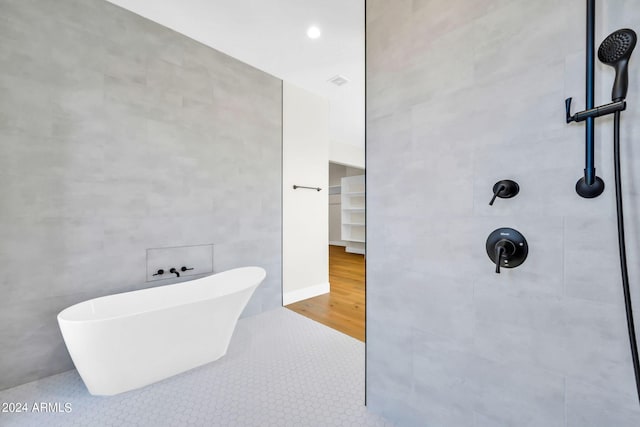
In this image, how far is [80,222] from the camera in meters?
1.89

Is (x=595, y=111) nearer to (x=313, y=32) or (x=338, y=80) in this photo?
(x=313, y=32)

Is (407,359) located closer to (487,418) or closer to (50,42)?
(487,418)

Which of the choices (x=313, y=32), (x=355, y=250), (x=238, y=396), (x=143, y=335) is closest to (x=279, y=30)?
(x=313, y=32)

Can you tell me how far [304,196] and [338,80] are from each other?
1399mm

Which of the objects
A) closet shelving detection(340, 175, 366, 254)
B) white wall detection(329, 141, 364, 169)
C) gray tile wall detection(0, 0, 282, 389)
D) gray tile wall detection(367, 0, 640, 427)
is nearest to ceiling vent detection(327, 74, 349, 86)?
gray tile wall detection(0, 0, 282, 389)

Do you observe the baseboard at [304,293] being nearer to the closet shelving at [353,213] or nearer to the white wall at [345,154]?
the white wall at [345,154]

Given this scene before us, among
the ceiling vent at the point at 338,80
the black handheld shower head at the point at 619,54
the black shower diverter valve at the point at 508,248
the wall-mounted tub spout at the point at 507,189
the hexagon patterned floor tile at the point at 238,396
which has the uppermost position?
the ceiling vent at the point at 338,80

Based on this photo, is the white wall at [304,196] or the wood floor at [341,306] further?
the white wall at [304,196]

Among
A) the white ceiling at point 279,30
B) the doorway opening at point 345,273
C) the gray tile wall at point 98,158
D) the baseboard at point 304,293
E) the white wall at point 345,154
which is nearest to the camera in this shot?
the gray tile wall at point 98,158

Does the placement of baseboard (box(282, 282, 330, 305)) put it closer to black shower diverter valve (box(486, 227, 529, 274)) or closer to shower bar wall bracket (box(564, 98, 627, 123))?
black shower diverter valve (box(486, 227, 529, 274))

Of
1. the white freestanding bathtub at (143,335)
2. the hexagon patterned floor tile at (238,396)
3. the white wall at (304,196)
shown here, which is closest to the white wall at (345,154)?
the white wall at (304,196)

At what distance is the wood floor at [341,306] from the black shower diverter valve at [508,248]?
1.66 metres

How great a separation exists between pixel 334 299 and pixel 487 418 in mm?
2360

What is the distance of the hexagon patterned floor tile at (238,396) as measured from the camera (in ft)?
4.66
